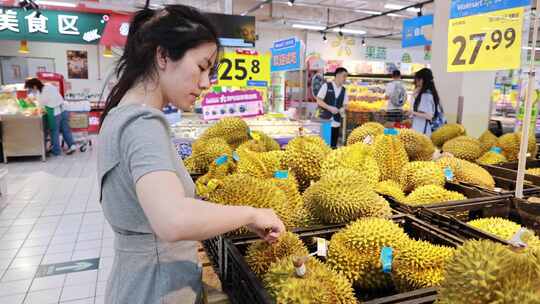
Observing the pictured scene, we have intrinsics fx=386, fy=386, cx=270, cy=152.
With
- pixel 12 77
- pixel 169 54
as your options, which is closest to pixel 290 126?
pixel 169 54

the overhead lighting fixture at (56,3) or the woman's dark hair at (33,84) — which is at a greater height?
the overhead lighting fixture at (56,3)

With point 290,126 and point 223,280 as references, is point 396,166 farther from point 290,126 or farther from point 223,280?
point 290,126

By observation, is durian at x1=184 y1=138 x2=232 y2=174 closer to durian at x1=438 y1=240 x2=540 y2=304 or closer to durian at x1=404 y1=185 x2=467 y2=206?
durian at x1=404 y1=185 x2=467 y2=206

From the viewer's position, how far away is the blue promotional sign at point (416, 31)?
8258 mm

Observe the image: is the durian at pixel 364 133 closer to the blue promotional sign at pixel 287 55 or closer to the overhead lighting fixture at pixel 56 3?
the blue promotional sign at pixel 287 55

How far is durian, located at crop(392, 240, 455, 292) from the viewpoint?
Answer: 112 centimetres

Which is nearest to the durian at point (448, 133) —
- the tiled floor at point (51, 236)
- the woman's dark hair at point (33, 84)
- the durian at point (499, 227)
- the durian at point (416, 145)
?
the durian at point (416, 145)

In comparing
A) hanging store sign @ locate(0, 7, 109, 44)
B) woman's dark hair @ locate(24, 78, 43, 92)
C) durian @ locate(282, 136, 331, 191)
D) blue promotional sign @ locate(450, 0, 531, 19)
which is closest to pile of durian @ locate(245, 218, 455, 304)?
durian @ locate(282, 136, 331, 191)

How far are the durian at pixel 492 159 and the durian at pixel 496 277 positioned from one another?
5.90ft

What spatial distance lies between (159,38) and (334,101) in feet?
22.0

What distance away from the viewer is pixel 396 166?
6.60 ft

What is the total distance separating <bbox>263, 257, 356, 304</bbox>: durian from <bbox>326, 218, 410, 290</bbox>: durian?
157mm

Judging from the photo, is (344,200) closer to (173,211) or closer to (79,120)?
(173,211)

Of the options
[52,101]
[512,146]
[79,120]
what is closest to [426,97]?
[512,146]
